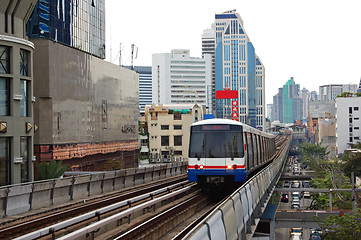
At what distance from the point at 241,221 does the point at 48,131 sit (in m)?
29.2

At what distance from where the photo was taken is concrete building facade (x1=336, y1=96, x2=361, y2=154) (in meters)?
99.8

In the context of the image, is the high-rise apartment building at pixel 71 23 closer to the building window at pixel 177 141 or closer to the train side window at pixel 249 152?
the building window at pixel 177 141

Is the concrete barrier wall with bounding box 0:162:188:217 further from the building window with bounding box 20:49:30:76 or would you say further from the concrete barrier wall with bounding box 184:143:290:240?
the concrete barrier wall with bounding box 184:143:290:240

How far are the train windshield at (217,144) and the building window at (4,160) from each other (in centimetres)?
830

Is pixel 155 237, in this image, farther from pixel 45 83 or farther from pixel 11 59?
pixel 45 83

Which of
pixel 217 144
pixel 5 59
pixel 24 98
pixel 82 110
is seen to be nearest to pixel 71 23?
pixel 82 110

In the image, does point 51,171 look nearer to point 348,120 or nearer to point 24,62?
point 24,62

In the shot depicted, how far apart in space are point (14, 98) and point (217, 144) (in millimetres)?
9597

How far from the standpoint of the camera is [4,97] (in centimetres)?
2197

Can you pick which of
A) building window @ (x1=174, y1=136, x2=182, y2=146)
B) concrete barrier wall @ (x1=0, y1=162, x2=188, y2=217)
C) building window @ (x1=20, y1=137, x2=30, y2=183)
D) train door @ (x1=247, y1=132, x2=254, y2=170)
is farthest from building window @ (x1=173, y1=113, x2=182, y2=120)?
train door @ (x1=247, y1=132, x2=254, y2=170)

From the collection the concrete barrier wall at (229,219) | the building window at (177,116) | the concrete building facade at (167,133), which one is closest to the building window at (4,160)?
the concrete barrier wall at (229,219)

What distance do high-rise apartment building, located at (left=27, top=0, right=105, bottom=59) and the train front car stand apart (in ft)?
117

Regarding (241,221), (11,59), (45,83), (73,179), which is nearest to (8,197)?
(73,179)

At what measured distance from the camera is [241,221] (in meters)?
11.5
